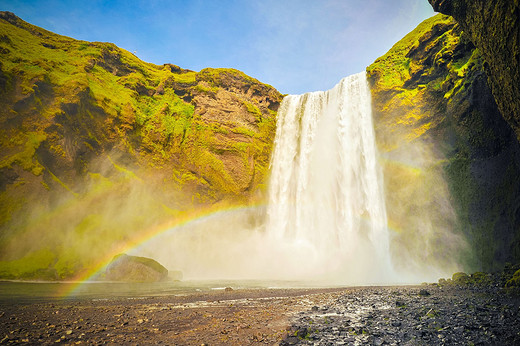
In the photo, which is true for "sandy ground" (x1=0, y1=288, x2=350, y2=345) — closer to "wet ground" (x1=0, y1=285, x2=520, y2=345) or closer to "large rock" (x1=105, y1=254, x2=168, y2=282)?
"wet ground" (x1=0, y1=285, x2=520, y2=345)

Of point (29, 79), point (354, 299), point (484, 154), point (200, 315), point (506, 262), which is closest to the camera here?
point (200, 315)

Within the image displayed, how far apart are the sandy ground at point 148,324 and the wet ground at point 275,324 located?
19mm

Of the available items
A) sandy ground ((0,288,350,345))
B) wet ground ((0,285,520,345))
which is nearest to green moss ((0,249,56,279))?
sandy ground ((0,288,350,345))

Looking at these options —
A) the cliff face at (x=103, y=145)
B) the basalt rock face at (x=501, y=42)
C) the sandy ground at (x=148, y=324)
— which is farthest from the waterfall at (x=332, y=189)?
the sandy ground at (x=148, y=324)

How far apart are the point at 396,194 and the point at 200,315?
989 inches

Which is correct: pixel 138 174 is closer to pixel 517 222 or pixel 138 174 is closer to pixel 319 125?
pixel 319 125

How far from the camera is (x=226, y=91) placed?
144 ft

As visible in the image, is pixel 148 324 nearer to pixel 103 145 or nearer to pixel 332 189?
pixel 332 189

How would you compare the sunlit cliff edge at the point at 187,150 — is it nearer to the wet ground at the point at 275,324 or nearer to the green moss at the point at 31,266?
the green moss at the point at 31,266

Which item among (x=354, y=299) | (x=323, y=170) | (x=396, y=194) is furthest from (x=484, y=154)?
(x=323, y=170)

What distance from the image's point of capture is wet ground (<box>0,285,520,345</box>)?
5.23 m

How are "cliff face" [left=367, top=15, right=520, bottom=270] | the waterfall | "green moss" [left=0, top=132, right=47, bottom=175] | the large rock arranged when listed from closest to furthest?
"cliff face" [left=367, top=15, right=520, bottom=270], the large rock, "green moss" [left=0, top=132, right=47, bottom=175], the waterfall

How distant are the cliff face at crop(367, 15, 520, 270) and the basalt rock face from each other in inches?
327

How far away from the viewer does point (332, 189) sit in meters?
A: 33.2
